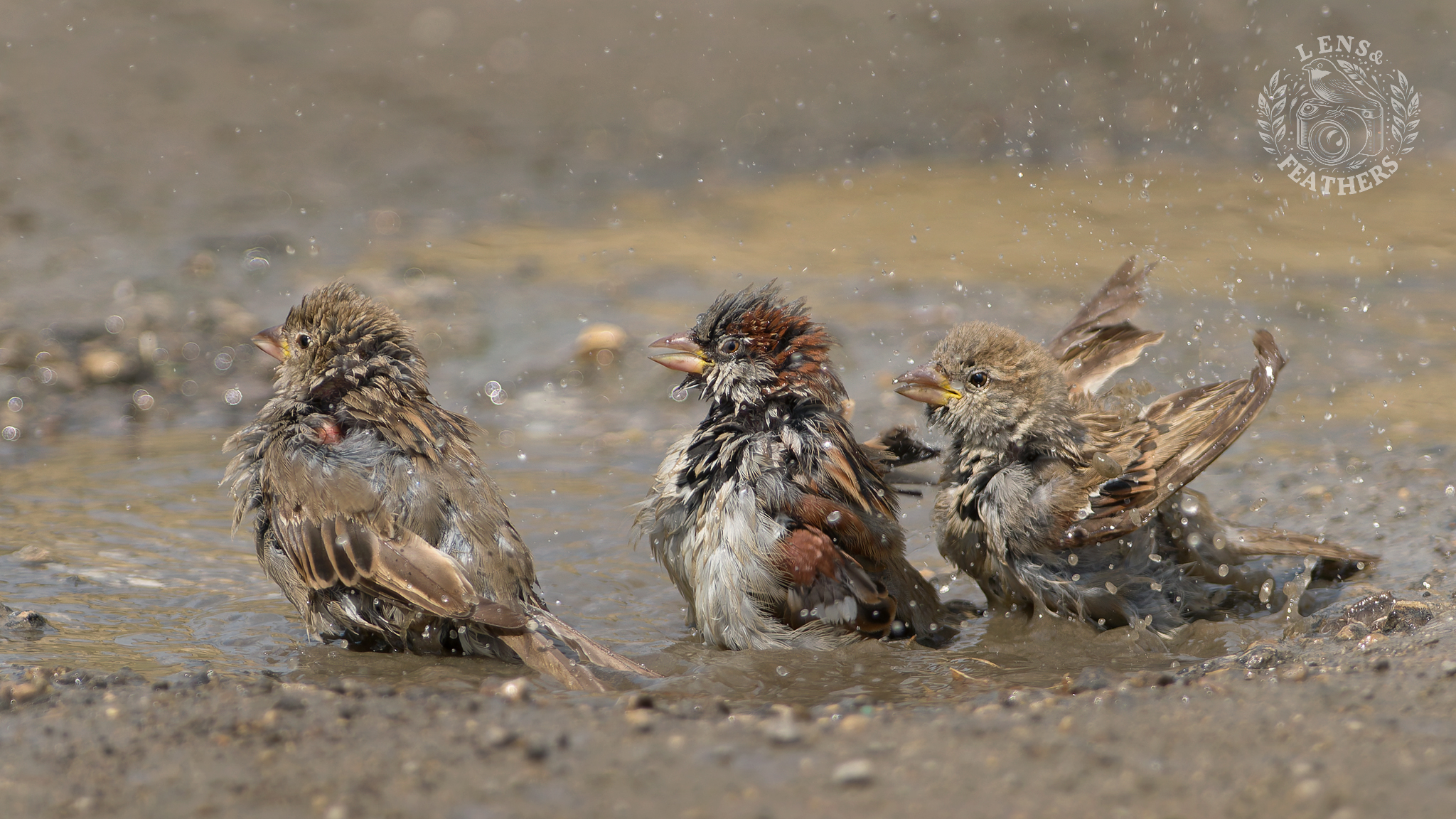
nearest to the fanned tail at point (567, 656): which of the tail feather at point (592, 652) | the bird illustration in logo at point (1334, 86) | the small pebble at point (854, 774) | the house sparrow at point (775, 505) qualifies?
the tail feather at point (592, 652)

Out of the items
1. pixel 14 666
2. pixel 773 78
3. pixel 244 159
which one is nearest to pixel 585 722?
pixel 14 666

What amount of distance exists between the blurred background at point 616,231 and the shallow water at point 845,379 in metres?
0.04

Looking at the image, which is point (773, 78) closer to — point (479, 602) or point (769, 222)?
point (769, 222)

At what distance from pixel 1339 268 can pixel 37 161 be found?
11.2 m

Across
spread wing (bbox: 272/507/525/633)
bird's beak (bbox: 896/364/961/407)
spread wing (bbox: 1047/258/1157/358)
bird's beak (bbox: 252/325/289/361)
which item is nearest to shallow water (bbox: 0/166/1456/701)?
spread wing (bbox: 272/507/525/633)

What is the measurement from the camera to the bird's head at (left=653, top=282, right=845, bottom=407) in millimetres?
5242

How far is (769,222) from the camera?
11844 millimetres

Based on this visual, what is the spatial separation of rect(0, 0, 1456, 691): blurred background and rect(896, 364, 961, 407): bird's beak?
129 cm

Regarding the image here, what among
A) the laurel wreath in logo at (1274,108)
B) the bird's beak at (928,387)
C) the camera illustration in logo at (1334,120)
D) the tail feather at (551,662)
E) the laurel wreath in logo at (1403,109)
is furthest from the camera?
the laurel wreath in logo at (1403,109)

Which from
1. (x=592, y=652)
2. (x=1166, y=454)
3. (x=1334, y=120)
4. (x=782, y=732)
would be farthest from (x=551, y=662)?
(x=1334, y=120)

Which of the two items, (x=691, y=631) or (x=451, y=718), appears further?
(x=691, y=631)

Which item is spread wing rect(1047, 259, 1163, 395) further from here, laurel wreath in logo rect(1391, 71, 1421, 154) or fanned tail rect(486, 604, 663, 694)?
laurel wreath in logo rect(1391, 71, 1421, 154)

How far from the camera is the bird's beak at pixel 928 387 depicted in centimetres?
542

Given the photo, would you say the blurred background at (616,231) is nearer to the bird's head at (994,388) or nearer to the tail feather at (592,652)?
the tail feather at (592,652)
